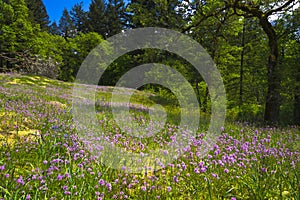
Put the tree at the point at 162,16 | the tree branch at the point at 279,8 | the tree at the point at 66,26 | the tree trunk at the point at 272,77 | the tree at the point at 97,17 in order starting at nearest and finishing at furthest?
the tree branch at the point at 279,8
the tree trunk at the point at 272,77
the tree at the point at 162,16
the tree at the point at 97,17
the tree at the point at 66,26

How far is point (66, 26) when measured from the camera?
235ft

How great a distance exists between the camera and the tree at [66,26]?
68.9 m

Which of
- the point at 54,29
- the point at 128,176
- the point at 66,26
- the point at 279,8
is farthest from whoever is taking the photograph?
the point at 54,29

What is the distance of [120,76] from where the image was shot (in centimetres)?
4238

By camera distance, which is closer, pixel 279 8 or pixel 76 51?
pixel 279 8

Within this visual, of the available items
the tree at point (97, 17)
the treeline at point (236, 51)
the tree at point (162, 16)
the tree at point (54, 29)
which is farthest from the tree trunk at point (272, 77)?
the tree at point (54, 29)

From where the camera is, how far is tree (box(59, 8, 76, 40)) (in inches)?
2714

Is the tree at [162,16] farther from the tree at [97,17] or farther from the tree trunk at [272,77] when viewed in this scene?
the tree at [97,17]

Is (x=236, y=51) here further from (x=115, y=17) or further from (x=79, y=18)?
(x=79, y=18)

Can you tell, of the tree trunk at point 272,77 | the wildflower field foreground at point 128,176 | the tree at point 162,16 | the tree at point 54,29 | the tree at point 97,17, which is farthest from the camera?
the tree at point 54,29

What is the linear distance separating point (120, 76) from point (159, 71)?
21.3 meters

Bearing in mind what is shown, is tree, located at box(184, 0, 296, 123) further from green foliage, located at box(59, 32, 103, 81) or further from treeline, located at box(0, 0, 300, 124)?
green foliage, located at box(59, 32, 103, 81)

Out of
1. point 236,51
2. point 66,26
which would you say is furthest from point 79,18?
point 236,51

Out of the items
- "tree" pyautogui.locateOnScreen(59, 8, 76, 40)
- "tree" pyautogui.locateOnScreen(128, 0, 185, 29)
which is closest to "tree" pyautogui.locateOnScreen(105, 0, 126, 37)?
"tree" pyautogui.locateOnScreen(59, 8, 76, 40)
